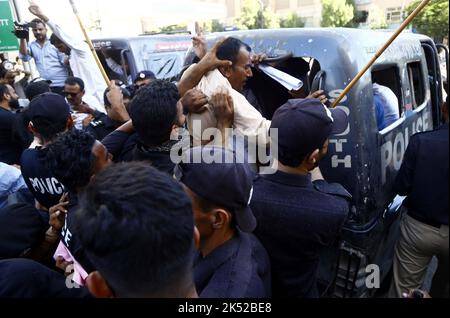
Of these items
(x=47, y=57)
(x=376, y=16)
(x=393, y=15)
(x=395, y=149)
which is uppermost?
(x=47, y=57)

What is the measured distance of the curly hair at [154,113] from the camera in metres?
1.83

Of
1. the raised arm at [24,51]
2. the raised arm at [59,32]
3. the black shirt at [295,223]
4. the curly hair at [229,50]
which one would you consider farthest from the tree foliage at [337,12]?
the black shirt at [295,223]

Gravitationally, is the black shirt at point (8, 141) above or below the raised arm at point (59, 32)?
below

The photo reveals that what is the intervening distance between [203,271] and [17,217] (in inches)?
37.3

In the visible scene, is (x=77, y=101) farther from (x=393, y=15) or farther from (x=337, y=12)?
(x=337, y=12)

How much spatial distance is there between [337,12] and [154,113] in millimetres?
38155

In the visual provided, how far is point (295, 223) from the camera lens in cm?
145

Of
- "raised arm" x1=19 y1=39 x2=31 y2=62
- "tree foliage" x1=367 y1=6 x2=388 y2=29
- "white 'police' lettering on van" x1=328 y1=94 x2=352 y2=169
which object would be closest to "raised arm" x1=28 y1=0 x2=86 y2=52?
"raised arm" x1=19 y1=39 x2=31 y2=62

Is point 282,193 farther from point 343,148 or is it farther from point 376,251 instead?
point 376,251

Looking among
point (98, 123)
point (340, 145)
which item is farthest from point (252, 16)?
point (340, 145)

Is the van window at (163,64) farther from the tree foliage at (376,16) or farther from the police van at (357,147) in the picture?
the tree foliage at (376,16)

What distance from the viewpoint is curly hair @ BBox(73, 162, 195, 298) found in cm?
82

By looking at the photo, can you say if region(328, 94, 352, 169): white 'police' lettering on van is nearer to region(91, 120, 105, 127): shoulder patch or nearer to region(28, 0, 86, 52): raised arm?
region(91, 120, 105, 127): shoulder patch

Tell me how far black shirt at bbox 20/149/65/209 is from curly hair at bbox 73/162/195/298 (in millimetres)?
1207
